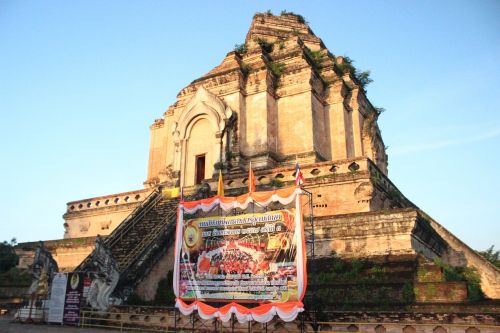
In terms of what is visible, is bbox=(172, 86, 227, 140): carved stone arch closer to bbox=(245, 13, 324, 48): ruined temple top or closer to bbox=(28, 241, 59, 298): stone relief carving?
Result: bbox=(245, 13, 324, 48): ruined temple top

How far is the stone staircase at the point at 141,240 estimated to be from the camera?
45.3 ft

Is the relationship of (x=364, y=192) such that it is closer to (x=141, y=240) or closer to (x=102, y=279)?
(x=141, y=240)

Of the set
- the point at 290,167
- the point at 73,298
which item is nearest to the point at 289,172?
the point at 290,167

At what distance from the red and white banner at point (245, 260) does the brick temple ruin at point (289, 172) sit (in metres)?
2.26

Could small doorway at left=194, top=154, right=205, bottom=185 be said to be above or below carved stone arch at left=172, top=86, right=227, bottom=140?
below

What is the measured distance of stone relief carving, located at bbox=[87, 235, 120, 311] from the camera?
13.2 metres

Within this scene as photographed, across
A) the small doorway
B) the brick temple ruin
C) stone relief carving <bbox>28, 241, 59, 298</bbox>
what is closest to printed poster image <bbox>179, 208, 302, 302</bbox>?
the brick temple ruin

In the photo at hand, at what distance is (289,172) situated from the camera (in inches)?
671

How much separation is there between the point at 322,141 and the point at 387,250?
32.0ft

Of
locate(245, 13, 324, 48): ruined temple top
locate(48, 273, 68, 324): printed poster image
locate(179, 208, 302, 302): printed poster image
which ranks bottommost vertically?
locate(48, 273, 68, 324): printed poster image

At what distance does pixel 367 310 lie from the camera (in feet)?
31.4

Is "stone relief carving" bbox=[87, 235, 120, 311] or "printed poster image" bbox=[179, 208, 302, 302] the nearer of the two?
"printed poster image" bbox=[179, 208, 302, 302]

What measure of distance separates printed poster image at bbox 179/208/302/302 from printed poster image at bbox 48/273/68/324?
508 centimetres

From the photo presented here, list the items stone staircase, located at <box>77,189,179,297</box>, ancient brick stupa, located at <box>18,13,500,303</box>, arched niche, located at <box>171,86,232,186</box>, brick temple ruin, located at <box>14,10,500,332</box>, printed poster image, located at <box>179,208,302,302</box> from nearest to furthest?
printed poster image, located at <box>179,208,302,302</box>, brick temple ruin, located at <box>14,10,500,332</box>, ancient brick stupa, located at <box>18,13,500,303</box>, stone staircase, located at <box>77,189,179,297</box>, arched niche, located at <box>171,86,232,186</box>
